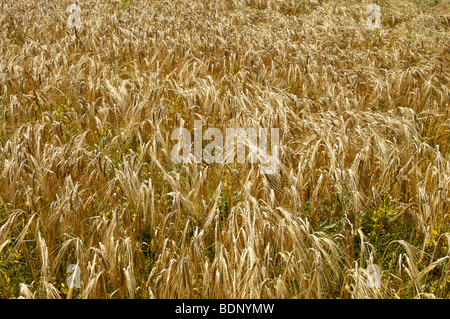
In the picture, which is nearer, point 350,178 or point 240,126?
point 350,178

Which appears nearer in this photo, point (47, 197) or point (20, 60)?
point (47, 197)

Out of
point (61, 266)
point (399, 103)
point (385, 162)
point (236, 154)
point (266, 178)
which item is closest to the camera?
point (61, 266)

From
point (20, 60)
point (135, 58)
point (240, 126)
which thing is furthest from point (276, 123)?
point (20, 60)

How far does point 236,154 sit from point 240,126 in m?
0.37

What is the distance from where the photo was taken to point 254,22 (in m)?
6.78

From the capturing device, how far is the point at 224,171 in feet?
8.73

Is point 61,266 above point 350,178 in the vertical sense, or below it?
below

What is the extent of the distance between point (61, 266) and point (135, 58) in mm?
3174

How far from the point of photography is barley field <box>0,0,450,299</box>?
6.03ft

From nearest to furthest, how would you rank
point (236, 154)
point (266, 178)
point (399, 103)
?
point (266, 178) → point (236, 154) → point (399, 103)

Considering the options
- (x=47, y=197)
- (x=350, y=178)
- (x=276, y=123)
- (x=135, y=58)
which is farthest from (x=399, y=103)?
(x=47, y=197)

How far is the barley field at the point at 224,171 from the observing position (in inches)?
72.4
